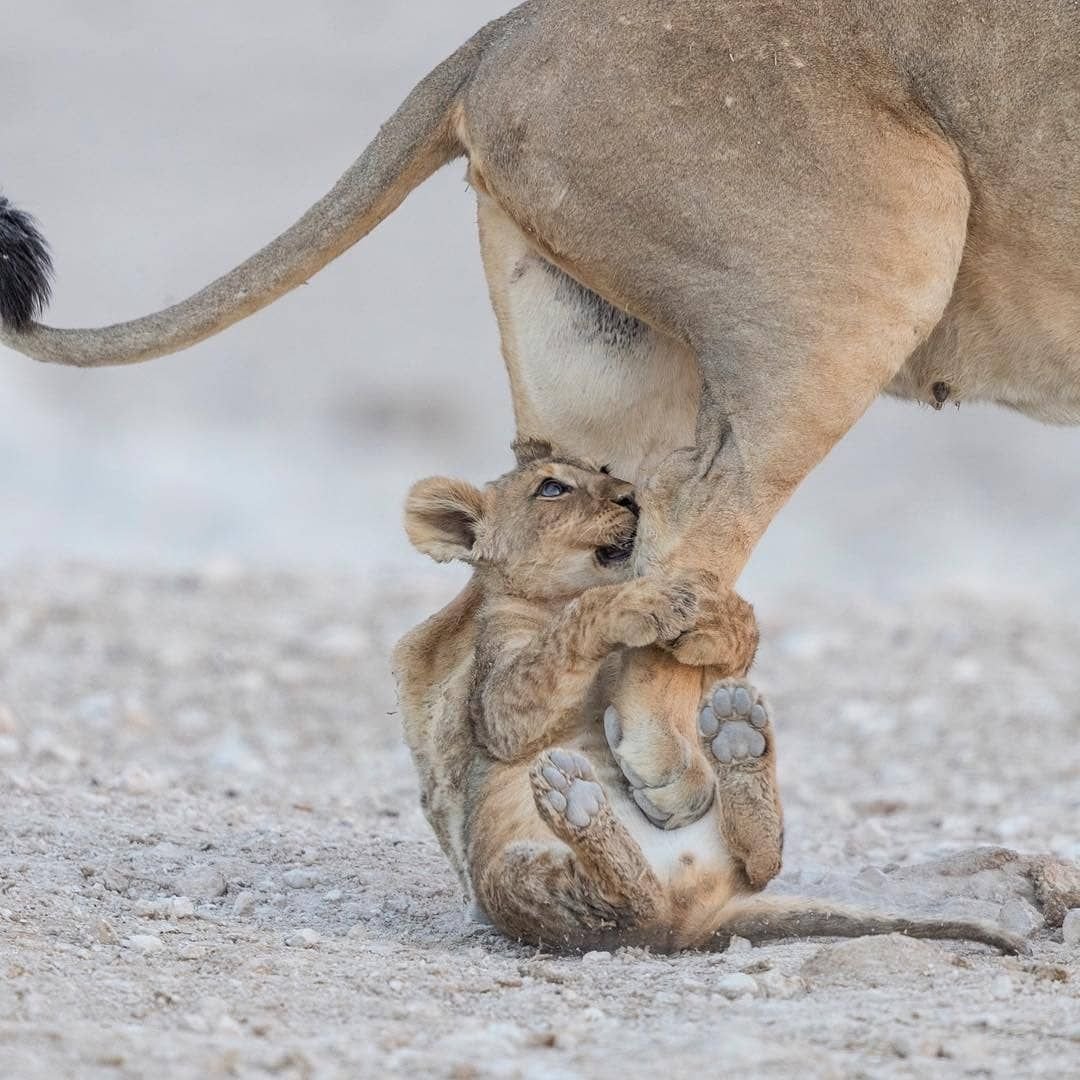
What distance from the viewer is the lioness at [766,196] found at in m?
5.03

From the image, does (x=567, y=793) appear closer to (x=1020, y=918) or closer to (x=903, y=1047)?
(x=903, y=1047)

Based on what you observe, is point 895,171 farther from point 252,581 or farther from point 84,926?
point 252,581

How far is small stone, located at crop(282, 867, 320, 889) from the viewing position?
5.63 m

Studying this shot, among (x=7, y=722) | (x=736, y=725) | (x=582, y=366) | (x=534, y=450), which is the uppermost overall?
(x=582, y=366)

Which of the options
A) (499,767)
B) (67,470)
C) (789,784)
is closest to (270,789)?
(789,784)

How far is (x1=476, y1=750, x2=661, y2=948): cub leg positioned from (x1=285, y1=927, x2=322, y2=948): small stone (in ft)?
1.35

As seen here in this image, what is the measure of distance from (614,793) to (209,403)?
14.3 metres

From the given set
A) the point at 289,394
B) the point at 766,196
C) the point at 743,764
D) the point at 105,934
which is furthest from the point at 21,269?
the point at 289,394

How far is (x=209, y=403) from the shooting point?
18.9 m

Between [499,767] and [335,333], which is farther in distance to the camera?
[335,333]

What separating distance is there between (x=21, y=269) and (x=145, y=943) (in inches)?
72.8

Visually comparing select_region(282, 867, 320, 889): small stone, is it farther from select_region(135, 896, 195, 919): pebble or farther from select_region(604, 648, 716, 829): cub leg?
select_region(604, 648, 716, 829): cub leg

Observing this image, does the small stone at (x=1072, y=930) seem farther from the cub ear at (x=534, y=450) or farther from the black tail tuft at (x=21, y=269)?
the black tail tuft at (x=21, y=269)

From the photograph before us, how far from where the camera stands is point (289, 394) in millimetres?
19250
